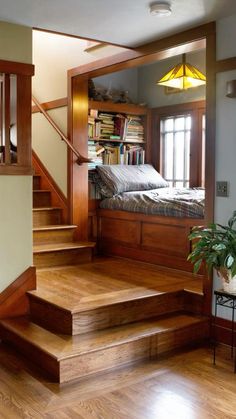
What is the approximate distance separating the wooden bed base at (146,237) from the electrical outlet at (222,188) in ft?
2.49

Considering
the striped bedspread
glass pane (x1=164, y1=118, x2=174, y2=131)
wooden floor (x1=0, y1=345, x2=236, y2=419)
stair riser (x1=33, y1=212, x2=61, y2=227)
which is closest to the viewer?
wooden floor (x1=0, y1=345, x2=236, y2=419)

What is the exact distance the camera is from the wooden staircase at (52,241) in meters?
4.58

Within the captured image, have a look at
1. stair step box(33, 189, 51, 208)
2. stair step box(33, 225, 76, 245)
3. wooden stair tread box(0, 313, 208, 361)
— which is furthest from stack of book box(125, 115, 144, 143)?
wooden stair tread box(0, 313, 208, 361)

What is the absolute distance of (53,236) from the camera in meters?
4.88

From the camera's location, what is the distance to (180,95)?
5934mm

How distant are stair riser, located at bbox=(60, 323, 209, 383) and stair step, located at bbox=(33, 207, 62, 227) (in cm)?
215

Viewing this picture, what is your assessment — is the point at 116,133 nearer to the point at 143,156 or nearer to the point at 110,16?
the point at 143,156

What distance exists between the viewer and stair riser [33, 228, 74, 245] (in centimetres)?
474

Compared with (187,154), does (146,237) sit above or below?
below

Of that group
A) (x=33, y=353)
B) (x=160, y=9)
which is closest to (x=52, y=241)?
(x=33, y=353)

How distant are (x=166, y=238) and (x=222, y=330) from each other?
48.8 inches

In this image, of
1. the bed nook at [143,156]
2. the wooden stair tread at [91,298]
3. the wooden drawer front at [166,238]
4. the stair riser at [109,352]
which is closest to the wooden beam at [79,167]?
the bed nook at [143,156]

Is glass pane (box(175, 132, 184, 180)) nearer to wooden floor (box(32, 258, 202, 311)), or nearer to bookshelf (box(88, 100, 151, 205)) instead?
bookshelf (box(88, 100, 151, 205))

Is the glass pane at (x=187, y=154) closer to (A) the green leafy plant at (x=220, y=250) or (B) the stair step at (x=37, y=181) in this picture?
(B) the stair step at (x=37, y=181)
